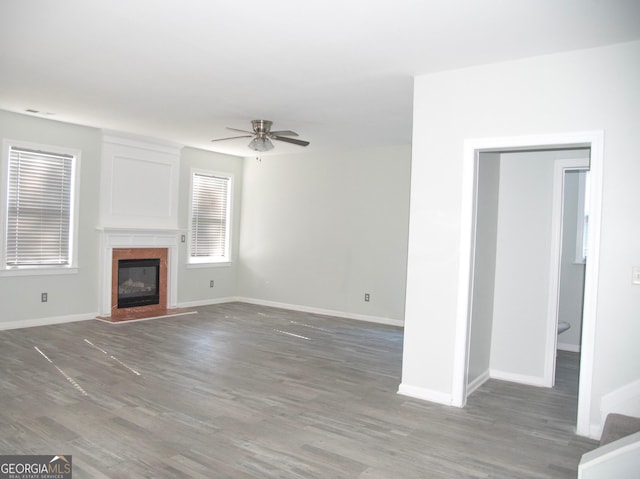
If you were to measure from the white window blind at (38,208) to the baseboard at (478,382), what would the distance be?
5.28 meters

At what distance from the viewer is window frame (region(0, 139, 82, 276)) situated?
5.70m

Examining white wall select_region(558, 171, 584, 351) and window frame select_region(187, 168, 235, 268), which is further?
window frame select_region(187, 168, 235, 268)

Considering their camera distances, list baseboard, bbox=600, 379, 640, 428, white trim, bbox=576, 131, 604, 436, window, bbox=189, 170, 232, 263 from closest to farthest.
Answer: baseboard, bbox=600, 379, 640, 428 < white trim, bbox=576, 131, 604, 436 < window, bbox=189, 170, 232, 263

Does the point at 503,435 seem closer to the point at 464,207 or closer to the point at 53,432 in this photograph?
the point at 464,207

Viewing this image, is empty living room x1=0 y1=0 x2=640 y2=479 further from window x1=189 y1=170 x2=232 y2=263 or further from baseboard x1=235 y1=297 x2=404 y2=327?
window x1=189 y1=170 x2=232 y2=263

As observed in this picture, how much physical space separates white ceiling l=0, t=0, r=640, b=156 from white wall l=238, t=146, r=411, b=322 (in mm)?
1994

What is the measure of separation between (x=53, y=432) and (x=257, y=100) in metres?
3.32

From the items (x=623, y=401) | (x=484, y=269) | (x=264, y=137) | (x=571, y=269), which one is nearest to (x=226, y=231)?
(x=264, y=137)

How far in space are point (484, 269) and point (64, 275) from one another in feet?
17.3

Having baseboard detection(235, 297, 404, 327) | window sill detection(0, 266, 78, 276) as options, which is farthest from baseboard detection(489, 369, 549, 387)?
window sill detection(0, 266, 78, 276)

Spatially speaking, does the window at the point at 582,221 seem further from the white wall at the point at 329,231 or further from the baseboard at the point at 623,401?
the baseboard at the point at 623,401

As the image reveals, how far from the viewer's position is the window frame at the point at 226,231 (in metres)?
7.93

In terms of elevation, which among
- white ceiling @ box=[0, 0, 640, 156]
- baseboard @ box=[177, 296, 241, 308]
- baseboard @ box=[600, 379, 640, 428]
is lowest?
baseboard @ box=[177, 296, 241, 308]

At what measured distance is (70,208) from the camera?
6.36 m
